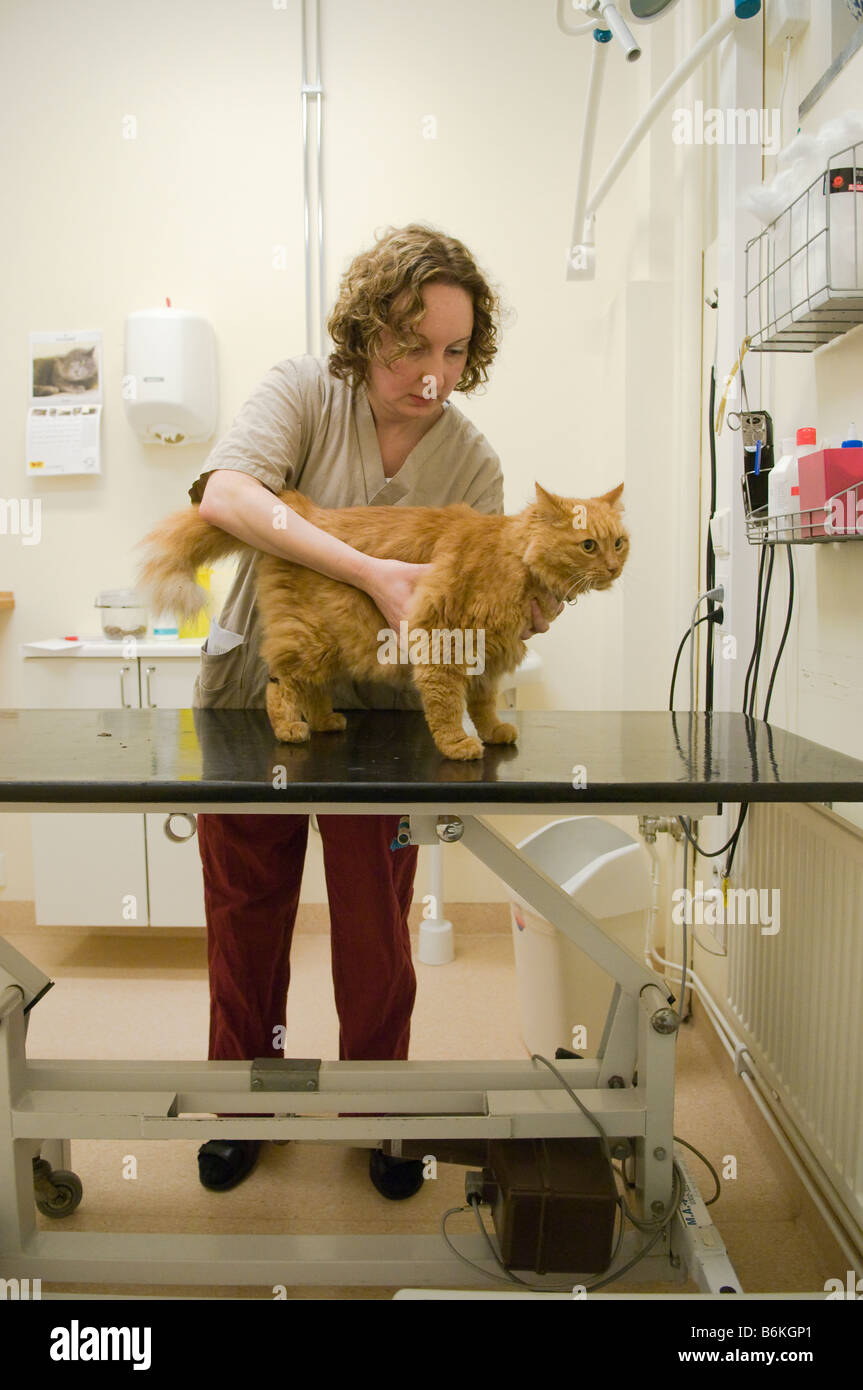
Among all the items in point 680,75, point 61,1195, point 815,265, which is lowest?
point 61,1195

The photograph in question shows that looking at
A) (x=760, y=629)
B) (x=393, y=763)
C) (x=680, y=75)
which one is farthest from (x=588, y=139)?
(x=393, y=763)

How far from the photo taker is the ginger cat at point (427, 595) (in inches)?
46.9

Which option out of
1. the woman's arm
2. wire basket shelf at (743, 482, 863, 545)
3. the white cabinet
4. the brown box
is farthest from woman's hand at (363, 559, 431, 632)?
the white cabinet

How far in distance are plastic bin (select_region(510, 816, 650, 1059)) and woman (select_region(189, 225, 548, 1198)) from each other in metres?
0.42

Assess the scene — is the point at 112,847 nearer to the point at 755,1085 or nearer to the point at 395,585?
the point at 395,585

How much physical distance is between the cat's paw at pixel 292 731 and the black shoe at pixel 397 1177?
813 mm

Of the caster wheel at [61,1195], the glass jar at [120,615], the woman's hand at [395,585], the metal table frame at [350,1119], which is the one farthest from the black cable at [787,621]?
the glass jar at [120,615]

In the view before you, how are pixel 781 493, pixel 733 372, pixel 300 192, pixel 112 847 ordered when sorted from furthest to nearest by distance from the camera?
1. pixel 300 192
2. pixel 112 847
3. pixel 733 372
4. pixel 781 493

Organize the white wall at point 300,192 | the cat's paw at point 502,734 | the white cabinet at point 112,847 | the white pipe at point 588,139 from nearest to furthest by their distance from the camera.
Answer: the cat's paw at point 502,734
the white pipe at point 588,139
the white cabinet at point 112,847
the white wall at point 300,192

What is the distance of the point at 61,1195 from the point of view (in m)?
1.53

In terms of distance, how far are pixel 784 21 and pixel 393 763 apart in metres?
1.42

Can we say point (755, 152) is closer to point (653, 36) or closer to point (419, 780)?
point (653, 36)

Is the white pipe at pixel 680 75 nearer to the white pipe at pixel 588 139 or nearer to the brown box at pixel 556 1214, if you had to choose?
the white pipe at pixel 588 139

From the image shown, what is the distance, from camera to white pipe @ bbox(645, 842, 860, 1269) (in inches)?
54.1
